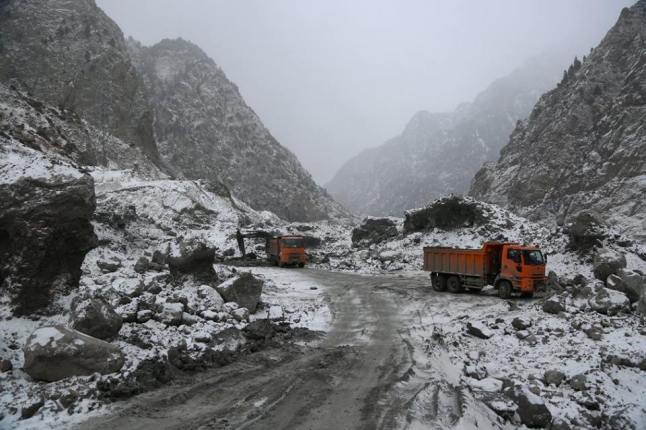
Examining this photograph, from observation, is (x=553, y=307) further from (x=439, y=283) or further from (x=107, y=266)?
(x=107, y=266)

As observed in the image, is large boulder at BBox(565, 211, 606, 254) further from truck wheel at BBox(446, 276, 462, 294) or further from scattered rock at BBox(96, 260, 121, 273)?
scattered rock at BBox(96, 260, 121, 273)

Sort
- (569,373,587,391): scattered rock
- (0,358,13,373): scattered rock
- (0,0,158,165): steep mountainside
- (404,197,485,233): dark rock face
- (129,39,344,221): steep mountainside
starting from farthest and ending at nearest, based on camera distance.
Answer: (129,39,344,221): steep mountainside, (0,0,158,165): steep mountainside, (404,197,485,233): dark rock face, (569,373,587,391): scattered rock, (0,358,13,373): scattered rock

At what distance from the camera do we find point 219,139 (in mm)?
101062

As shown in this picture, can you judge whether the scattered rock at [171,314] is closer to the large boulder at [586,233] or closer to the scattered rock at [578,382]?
the scattered rock at [578,382]

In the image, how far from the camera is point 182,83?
108m

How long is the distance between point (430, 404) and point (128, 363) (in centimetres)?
575

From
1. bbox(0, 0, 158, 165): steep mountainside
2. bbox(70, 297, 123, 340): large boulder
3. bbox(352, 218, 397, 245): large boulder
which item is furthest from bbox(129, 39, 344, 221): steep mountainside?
bbox(70, 297, 123, 340): large boulder

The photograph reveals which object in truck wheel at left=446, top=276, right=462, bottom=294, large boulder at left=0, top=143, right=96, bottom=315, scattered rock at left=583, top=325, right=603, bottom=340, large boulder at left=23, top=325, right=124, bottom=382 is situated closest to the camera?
large boulder at left=23, top=325, right=124, bottom=382

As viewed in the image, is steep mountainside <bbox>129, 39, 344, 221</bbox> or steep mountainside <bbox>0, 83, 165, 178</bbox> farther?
steep mountainside <bbox>129, 39, 344, 221</bbox>

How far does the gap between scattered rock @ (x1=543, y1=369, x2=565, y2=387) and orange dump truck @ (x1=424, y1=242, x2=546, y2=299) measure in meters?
8.85

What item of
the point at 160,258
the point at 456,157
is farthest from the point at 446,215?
the point at 456,157

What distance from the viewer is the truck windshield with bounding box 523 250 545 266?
56.2ft

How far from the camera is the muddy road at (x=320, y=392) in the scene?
6.93 metres

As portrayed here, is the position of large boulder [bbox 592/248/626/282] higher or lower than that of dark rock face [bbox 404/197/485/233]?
lower
